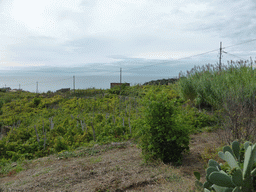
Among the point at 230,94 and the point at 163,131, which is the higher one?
the point at 230,94

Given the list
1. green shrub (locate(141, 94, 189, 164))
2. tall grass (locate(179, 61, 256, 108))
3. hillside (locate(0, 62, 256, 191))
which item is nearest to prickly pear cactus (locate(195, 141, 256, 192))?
hillside (locate(0, 62, 256, 191))

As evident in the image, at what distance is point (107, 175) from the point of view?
12.9 feet

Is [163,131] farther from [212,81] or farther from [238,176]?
[212,81]

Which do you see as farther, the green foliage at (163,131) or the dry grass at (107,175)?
the green foliage at (163,131)

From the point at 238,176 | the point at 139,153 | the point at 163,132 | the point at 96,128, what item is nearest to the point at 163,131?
the point at 163,132

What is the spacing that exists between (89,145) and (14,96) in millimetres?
14986

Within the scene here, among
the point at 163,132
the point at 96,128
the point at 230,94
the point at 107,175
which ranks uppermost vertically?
the point at 230,94

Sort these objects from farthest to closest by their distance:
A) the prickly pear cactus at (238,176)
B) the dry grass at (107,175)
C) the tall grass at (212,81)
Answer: the tall grass at (212,81)
the dry grass at (107,175)
the prickly pear cactus at (238,176)

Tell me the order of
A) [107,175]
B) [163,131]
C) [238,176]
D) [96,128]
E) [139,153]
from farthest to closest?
[96,128]
[139,153]
[163,131]
[107,175]
[238,176]

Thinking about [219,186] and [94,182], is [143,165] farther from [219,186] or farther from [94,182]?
[219,186]

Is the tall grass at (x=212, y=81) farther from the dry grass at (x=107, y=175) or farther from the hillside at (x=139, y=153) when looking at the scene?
the dry grass at (x=107, y=175)

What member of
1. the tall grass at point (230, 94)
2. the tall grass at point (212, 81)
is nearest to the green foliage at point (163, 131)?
the tall grass at point (230, 94)

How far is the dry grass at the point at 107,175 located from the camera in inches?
139

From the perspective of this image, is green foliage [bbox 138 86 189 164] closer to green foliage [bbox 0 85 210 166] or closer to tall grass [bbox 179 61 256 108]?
green foliage [bbox 0 85 210 166]
